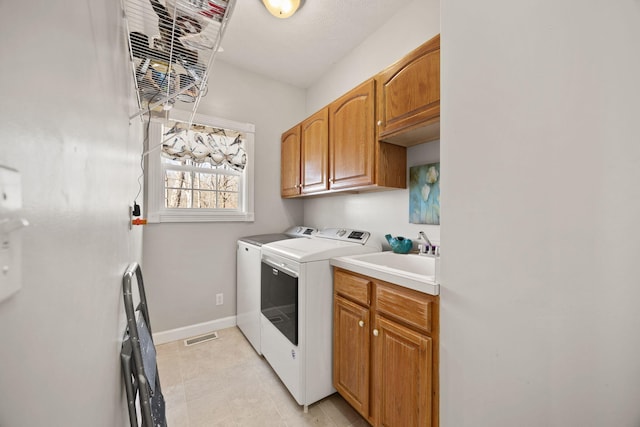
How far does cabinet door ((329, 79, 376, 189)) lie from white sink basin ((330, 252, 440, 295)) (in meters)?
0.57

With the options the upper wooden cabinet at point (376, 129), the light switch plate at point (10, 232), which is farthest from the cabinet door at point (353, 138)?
the light switch plate at point (10, 232)

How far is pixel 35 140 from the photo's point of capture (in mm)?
336

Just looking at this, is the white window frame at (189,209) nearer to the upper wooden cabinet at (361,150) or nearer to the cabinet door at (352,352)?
the upper wooden cabinet at (361,150)

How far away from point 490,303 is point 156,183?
2.78m

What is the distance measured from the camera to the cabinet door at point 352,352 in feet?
4.92

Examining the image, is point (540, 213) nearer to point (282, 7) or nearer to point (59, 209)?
point (59, 209)

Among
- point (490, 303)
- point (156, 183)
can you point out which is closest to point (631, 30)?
point (490, 303)

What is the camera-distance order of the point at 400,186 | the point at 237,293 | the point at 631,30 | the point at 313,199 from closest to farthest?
the point at 631,30 → the point at 400,186 → the point at 237,293 → the point at 313,199

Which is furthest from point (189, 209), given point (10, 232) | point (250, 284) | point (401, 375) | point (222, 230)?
point (10, 232)

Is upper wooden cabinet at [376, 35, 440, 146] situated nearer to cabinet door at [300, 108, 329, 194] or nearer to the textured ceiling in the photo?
cabinet door at [300, 108, 329, 194]

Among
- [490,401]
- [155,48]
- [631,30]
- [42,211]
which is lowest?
[490,401]

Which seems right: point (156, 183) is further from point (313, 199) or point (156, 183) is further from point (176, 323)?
point (313, 199)

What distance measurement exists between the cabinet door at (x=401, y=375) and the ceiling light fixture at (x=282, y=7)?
2.30 m

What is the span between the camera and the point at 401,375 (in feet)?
4.20
